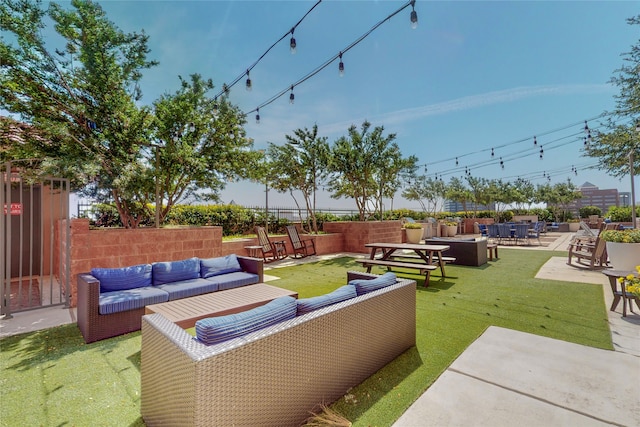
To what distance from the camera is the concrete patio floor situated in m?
1.83

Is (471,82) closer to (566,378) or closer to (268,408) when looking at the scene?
(566,378)

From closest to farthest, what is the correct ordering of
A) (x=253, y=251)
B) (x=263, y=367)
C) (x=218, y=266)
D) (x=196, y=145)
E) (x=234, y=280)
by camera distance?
(x=263, y=367) < (x=234, y=280) < (x=218, y=266) < (x=196, y=145) < (x=253, y=251)

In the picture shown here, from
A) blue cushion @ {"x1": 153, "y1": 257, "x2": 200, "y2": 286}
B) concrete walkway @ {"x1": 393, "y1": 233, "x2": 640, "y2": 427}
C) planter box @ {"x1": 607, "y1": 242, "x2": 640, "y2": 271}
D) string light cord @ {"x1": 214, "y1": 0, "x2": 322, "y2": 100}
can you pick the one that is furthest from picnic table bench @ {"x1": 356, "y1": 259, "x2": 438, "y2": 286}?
string light cord @ {"x1": 214, "y1": 0, "x2": 322, "y2": 100}

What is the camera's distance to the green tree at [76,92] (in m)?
4.55

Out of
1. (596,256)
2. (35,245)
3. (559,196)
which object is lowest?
(596,256)

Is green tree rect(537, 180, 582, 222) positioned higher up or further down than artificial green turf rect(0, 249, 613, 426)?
higher up

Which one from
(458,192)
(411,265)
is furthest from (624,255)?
(458,192)

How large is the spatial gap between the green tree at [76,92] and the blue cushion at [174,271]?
77.8 inches

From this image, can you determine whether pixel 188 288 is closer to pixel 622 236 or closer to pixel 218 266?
pixel 218 266

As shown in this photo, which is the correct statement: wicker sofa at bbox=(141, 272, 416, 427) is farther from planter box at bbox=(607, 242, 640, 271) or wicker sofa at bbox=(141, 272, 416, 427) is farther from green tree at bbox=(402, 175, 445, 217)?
green tree at bbox=(402, 175, 445, 217)

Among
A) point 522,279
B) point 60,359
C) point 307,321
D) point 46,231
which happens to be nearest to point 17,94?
point 46,231

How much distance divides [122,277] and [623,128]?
1319 cm

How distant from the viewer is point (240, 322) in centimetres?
170

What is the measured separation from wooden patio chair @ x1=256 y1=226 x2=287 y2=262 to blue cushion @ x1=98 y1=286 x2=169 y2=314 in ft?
13.6
